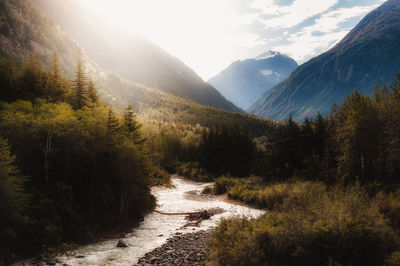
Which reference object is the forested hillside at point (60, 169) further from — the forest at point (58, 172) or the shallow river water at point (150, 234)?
the shallow river water at point (150, 234)

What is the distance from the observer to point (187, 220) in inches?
1407

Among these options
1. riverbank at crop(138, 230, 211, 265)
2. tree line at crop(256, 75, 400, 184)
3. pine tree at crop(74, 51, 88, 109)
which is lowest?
riverbank at crop(138, 230, 211, 265)

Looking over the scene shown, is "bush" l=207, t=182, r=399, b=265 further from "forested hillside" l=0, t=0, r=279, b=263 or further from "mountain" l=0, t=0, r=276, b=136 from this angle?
"mountain" l=0, t=0, r=276, b=136

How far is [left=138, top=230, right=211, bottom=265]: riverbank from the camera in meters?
20.9

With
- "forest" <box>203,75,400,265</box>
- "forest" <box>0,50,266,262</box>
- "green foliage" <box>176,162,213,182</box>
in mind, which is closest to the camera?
"forest" <box>203,75,400,265</box>

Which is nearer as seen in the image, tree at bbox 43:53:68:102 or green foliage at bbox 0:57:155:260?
green foliage at bbox 0:57:155:260

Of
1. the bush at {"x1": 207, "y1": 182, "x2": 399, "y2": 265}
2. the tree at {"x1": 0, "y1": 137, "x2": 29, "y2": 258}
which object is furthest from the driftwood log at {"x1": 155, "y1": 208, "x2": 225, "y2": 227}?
the tree at {"x1": 0, "y1": 137, "x2": 29, "y2": 258}

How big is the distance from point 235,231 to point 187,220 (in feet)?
60.0

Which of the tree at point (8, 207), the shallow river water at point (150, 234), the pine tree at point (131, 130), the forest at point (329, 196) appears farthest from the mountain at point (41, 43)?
the tree at point (8, 207)

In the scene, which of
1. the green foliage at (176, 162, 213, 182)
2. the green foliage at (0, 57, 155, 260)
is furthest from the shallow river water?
the green foliage at (176, 162, 213, 182)

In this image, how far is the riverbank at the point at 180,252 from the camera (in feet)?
68.5

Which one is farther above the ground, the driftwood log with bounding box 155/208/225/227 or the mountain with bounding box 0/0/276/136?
the mountain with bounding box 0/0/276/136

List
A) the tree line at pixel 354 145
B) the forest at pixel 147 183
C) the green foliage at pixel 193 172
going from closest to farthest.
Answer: the forest at pixel 147 183, the tree line at pixel 354 145, the green foliage at pixel 193 172

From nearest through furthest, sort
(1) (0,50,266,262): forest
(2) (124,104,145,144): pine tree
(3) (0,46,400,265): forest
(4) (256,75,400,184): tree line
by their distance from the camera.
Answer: (3) (0,46,400,265): forest → (1) (0,50,266,262): forest → (2) (124,104,145,144): pine tree → (4) (256,75,400,184): tree line
